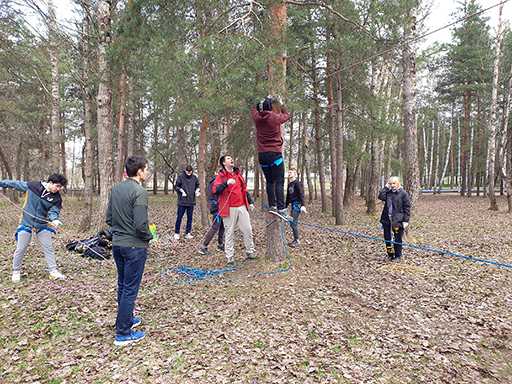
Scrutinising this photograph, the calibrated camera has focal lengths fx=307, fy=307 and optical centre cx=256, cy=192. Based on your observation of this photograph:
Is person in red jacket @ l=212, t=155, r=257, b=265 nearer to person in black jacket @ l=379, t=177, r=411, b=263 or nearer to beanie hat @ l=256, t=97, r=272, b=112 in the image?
beanie hat @ l=256, t=97, r=272, b=112

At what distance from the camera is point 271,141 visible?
562cm

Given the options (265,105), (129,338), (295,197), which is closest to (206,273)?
(129,338)

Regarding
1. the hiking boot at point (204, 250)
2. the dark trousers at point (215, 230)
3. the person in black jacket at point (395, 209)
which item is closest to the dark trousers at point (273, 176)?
the dark trousers at point (215, 230)

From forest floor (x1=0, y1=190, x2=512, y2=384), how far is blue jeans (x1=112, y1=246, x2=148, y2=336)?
29 cm

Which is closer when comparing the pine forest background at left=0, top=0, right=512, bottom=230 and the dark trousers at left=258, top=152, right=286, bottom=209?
the dark trousers at left=258, top=152, right=286, bottom=209

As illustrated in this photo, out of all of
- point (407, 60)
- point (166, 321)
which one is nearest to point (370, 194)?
point (407, 60)

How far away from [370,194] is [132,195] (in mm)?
12750

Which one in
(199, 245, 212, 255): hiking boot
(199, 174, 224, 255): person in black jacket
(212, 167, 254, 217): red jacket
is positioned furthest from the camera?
(199, 245, 212, 255): hiking boot

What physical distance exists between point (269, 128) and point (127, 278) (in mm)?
3376

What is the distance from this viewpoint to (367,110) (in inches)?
472

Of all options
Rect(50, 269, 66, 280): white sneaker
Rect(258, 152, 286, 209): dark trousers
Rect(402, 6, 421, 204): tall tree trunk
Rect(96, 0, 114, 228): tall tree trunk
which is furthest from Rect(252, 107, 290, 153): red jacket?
Rect(96, 0, 114, 228): tall tree trunk

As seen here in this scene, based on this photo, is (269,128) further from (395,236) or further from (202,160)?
(202,160)

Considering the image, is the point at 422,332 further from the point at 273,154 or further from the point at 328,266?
the point at 273,154

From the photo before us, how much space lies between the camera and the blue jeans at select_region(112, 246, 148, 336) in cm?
367
